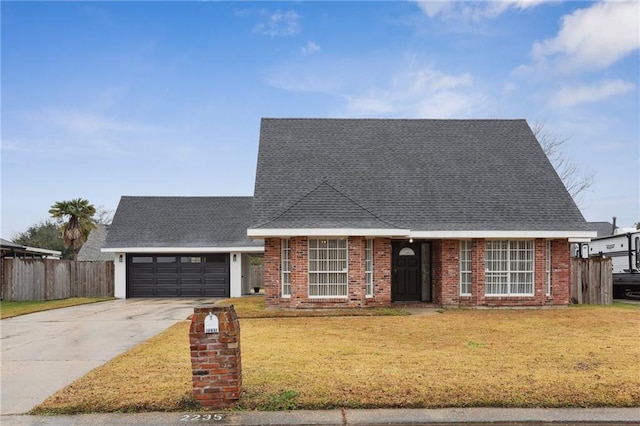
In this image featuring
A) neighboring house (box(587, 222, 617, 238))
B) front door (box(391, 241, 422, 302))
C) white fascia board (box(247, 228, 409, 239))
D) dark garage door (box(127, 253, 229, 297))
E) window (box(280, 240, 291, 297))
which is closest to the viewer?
white fascia board (box(247, 228, 409, 239))

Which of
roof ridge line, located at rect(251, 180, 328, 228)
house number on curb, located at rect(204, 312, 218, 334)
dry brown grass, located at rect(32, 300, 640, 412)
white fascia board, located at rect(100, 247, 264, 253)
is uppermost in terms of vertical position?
roof ridge line, located at rect(251, 180, 328, 228)

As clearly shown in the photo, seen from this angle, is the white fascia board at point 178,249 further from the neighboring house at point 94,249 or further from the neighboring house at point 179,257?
the neighboring house at point 94,249

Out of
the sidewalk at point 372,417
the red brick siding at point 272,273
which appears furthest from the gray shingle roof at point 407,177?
A: the sidewalk at point 372,417

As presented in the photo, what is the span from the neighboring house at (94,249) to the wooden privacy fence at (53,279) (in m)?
8.93

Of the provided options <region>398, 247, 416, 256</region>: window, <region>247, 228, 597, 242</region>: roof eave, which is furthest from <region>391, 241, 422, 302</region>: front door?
<region>247, 228, 597, 242</region>: roof eave

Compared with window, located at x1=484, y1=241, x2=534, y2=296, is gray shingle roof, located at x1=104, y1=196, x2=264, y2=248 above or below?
above

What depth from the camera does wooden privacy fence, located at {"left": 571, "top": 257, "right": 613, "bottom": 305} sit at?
19.3 metres

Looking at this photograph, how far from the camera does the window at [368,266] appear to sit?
16.8 metres

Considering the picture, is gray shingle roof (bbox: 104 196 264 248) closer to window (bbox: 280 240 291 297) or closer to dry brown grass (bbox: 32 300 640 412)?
window (bbox: 280 240 291 297)

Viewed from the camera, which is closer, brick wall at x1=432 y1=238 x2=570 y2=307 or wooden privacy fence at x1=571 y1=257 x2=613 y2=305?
brick wall at x1=432 y1=238 x2=570 y2=307

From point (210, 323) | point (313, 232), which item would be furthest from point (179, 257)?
point (210, 323)

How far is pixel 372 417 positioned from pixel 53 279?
22.1m

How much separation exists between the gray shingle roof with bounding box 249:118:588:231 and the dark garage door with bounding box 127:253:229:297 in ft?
27.9

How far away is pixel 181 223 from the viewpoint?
26.9 m
